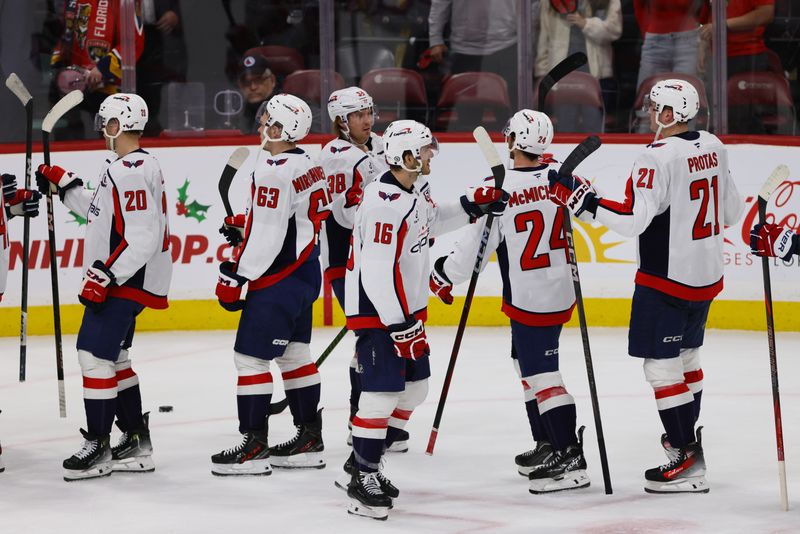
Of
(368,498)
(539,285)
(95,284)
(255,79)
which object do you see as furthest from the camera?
(255,79)

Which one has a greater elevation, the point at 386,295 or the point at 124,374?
the point at 386,295

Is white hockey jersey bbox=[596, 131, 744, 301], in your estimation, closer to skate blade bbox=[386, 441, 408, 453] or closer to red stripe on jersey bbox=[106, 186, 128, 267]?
skate blade bbox=[386, 441, 408, 453]

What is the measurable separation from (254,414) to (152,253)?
0.70 m

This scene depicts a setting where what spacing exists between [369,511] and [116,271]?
1.31 m

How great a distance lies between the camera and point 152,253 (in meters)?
4.98

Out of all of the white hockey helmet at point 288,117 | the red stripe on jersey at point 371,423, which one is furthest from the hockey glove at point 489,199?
the red stripe on jersey at point 371,423

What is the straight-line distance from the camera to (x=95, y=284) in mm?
4863

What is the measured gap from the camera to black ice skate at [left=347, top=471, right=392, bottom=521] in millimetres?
4391

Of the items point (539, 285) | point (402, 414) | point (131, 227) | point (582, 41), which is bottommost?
point (402, 414)

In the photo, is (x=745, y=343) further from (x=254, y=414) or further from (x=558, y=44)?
(x=254, y=414)

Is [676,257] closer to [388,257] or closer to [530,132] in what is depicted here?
[530,132]

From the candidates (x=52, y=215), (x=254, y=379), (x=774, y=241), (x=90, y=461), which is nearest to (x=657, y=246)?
(x=774, y=241)

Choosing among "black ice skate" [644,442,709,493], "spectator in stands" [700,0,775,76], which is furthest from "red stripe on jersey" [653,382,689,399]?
"spectator in stands" [700,0,775,76]

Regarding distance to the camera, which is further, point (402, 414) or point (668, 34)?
point (668, 34)
